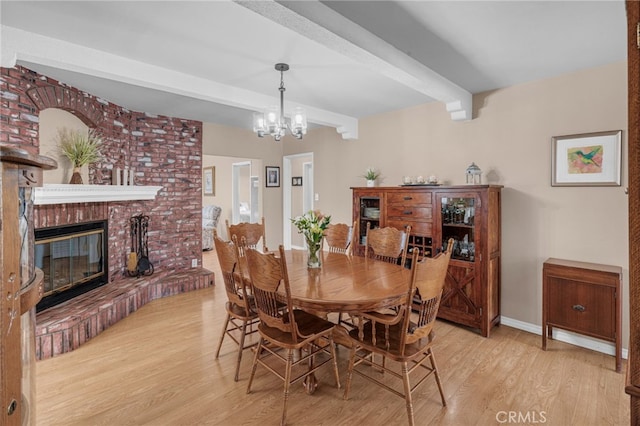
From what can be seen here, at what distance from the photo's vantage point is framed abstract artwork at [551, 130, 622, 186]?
9.20ft

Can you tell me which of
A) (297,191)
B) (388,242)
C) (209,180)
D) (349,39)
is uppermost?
(349,39)

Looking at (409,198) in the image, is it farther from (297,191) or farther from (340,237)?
(297,191)

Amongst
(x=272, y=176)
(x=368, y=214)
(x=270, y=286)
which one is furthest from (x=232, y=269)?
(x=272, y=176)

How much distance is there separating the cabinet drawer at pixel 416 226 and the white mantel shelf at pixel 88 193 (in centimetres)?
306

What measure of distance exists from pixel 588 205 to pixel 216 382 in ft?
11.2

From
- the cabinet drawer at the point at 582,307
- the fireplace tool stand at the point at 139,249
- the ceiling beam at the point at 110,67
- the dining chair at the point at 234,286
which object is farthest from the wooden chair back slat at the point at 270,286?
the fireplace tool stand at the point at 139,249

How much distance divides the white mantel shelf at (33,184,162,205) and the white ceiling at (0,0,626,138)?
3.43 feet

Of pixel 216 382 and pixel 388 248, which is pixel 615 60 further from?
pixel 216 382

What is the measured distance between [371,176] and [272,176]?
2.38m

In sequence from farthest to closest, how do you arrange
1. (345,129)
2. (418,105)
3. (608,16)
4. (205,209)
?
(205,209), (345,129), (418,105), (608,16)

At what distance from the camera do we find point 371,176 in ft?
14.5

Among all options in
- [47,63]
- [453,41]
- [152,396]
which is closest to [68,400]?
[152,396]

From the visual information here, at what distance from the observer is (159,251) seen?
477 cm

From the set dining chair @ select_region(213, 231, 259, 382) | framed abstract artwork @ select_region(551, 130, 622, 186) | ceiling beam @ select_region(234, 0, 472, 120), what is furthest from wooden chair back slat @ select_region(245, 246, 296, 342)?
framed abstract artwork @ select_region(551, 130, 622, 186)
